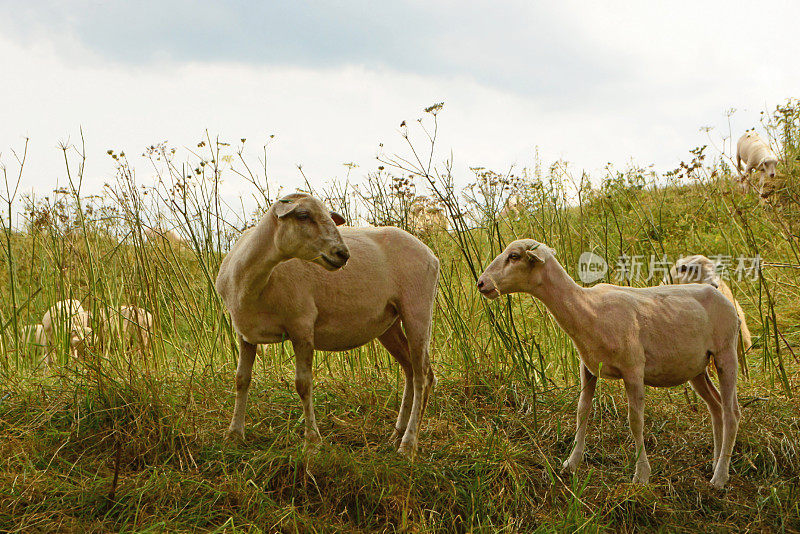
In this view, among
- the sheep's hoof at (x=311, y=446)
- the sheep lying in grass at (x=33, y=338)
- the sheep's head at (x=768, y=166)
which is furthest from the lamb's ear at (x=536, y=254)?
the sheep's head at (x=768, y=166)

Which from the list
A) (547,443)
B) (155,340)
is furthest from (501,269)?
(155,340)

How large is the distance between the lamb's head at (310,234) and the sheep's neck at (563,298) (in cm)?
119

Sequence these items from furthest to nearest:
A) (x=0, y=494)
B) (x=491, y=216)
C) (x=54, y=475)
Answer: (x=491, y=216) < (x=54, y=475) < (x=0, y=494)

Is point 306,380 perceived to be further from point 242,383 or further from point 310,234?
point 310,234

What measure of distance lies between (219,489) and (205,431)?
0.73 m

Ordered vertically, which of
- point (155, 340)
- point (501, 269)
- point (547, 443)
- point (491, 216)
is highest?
point (491, 216)

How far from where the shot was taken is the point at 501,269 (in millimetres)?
3529

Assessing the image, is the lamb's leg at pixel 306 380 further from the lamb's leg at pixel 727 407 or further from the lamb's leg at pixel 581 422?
the lamb's leg at pixel 727 407

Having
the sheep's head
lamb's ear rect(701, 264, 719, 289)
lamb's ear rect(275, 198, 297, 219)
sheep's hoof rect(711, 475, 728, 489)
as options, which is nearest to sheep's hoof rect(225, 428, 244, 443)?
lamb's ear rect(275, 198, 297, 219)

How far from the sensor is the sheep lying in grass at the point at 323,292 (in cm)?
318

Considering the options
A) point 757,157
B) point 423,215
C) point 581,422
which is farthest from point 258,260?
point 757,157

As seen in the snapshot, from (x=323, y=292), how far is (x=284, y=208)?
2.08ft

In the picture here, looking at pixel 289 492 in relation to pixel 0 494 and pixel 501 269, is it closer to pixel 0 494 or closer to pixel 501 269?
pixel 0 494

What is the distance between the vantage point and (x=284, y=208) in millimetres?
3160
